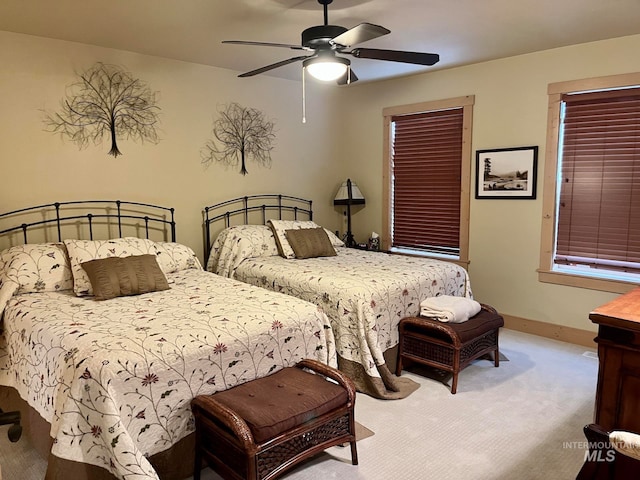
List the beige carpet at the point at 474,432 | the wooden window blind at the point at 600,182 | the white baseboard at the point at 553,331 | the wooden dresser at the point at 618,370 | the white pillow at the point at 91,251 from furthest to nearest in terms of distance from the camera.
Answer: the white baseboard at the point at 553,331 → the wooden window blind at the point at 600,182 → the white pillow at the point at 91,251 → the beige carpet at the point at 474,432 → the wooden dresser at the point at 618,370

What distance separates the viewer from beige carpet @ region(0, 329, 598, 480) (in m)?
2.25

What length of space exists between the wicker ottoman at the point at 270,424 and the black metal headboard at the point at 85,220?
2.21 m

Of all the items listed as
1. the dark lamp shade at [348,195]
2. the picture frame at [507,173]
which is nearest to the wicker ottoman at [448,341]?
the picture frame at [507,173]

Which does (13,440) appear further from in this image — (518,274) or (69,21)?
(518,274)

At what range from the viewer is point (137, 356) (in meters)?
1.98

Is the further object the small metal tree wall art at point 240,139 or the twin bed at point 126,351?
the small metal tree wall art at point 240,139

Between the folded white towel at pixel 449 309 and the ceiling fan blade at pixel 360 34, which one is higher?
the ceiling fan blade at pixel 360 34

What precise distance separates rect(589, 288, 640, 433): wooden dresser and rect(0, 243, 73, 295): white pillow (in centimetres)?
309

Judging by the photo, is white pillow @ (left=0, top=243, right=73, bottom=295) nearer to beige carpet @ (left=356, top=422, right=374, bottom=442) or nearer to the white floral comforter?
the white floral comforter

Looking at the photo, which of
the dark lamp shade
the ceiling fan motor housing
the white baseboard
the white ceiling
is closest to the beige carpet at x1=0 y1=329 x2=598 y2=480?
the white baseboard

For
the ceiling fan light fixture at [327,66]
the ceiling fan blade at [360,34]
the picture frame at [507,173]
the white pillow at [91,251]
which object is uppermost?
the ceiling fan blade at [360,34]

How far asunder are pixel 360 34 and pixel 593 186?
2.63m

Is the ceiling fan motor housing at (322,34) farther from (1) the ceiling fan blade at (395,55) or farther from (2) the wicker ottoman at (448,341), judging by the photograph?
(2) the wicker ottoman at (448,341)

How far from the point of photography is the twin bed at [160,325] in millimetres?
1902
